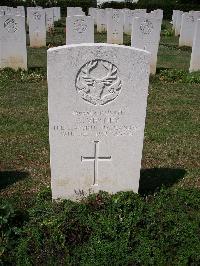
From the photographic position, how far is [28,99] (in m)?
9.04

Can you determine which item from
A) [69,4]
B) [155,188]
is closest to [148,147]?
[155,188]

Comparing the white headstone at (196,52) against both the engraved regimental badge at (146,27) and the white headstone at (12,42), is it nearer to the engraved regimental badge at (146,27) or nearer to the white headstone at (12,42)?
the engraved regimental badge at (146,27)

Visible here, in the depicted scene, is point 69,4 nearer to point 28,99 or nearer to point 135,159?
point 28,99

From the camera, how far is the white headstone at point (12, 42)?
10711mm

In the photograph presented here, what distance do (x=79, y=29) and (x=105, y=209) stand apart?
8.65m

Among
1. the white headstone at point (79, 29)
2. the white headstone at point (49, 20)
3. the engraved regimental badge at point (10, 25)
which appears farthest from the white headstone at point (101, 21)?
the engraved regimental badge at point (10, 25)

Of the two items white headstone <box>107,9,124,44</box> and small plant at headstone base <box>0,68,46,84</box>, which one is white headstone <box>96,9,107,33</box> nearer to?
white headstone <box>107,9,124,44</box>

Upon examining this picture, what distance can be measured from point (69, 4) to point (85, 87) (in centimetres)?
3074

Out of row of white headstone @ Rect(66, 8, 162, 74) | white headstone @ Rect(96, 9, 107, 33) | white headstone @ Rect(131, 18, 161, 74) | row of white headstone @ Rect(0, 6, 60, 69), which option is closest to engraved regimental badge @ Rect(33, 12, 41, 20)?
row of white headstone @ Rect(66, 8, 162, 74)

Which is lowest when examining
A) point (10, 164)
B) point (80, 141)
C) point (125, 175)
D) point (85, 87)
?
point (10, 164)

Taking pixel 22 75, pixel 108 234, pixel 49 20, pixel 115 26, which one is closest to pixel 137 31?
pixel 22 75

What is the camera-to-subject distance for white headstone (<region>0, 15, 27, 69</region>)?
35.1ft

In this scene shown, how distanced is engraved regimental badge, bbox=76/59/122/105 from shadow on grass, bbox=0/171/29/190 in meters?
1.88

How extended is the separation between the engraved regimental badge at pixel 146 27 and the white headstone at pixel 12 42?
3.39 m
